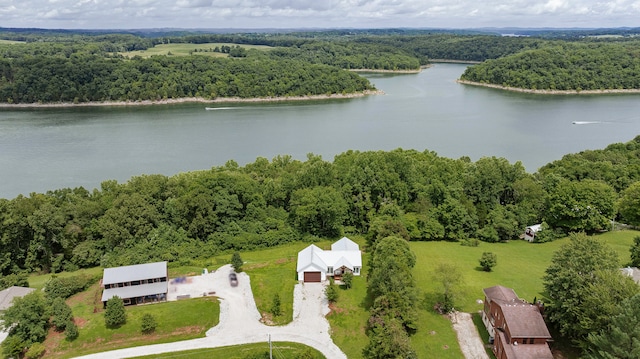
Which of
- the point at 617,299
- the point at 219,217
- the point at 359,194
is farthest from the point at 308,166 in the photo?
the point at 617,299

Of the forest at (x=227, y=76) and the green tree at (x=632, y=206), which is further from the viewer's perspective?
the forest at (x=227, y=76)

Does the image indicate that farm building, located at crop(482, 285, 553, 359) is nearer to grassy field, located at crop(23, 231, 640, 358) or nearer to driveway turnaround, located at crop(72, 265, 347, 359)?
grassy field, located at crop(23, 231, 640, 358)

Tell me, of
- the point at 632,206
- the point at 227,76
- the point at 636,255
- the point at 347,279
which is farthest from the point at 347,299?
the point at 227,76

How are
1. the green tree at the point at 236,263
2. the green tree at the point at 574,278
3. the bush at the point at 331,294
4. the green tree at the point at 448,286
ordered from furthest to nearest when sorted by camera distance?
the green tree at the point at 236,263 → the bush at the point at 331,294 → the green tree at the point at 448,286 → the green tree at the point at 574,278

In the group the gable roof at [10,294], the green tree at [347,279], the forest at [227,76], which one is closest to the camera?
the gable roof at [10,294]

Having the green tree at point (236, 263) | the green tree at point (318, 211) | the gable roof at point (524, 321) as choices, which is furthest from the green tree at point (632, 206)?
the green tree at point (236, 263)

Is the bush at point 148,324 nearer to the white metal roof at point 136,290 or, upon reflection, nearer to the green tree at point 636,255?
the white metal roof at point 136,290

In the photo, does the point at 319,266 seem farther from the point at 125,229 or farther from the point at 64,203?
the point at 64,203

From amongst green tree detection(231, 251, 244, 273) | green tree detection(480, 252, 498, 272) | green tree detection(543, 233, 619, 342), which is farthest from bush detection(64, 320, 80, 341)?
green tree detection(480, 252, 498, 272)
